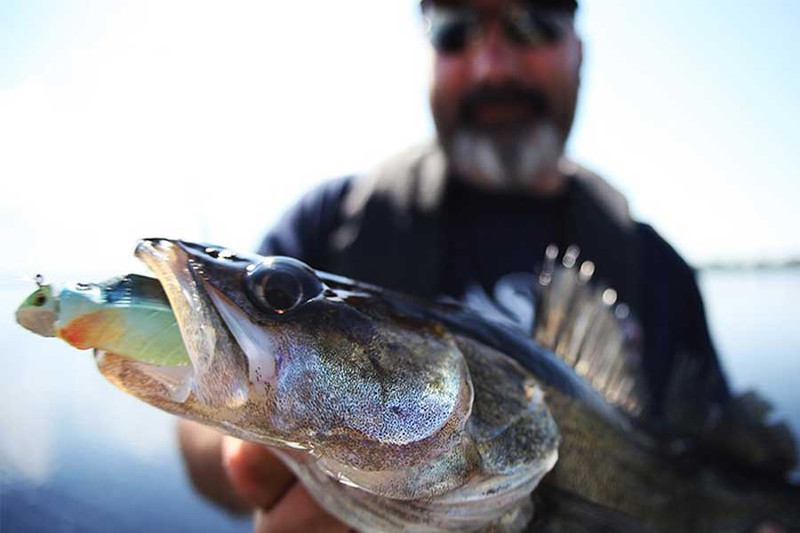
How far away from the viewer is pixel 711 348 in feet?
6.70

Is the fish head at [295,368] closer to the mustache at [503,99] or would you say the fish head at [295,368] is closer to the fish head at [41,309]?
the fish head at [41,309]

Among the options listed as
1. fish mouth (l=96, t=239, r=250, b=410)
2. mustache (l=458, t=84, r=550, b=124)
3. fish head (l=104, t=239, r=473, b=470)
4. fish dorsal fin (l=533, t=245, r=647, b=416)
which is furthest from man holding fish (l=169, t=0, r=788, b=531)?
fish mouth (l=96, t=239, r=250, b=410)

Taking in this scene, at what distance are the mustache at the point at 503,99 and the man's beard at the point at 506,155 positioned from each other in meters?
0.06

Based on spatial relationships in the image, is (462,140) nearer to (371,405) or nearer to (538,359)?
(538,359)

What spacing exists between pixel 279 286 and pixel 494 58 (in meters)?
1.91

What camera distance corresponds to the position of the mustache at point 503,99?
89.2 inches

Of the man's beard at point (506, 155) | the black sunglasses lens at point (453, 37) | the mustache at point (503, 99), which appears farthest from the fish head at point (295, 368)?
the black sunglasses lens at point (453, 37)

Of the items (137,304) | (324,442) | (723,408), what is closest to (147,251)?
(137,304)

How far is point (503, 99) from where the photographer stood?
2.28 m

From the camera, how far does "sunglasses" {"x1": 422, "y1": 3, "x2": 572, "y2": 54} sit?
2.28 metres

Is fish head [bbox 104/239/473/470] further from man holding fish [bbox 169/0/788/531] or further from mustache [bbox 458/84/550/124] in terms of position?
mustache [bbox 458/84/550/124]

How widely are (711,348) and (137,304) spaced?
2100mm

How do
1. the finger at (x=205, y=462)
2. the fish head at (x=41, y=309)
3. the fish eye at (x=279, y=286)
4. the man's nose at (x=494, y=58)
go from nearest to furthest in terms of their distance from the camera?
the fish head at (x=41, y=309) < the fish eye at (x=279, y=286) < the finger at (x=205, y=462) < the man's nose at (x=494, y=58)

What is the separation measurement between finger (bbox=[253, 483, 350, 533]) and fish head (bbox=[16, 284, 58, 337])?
56 cm
